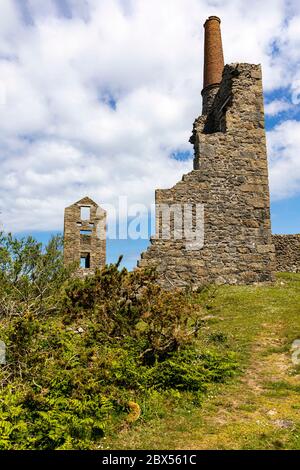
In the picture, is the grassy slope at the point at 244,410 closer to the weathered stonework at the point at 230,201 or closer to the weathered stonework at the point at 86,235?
the weathered stonework at the point at 230,201

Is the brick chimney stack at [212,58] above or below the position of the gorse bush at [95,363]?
above

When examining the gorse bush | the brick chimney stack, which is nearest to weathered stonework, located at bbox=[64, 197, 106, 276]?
the brick chimney stack

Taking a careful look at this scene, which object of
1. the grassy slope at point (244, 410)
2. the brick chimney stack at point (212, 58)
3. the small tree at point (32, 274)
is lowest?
the grassy slope at point (244, 410)

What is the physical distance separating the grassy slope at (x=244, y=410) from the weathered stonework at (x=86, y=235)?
65.9 ft

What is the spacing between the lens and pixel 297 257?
21.8 meters

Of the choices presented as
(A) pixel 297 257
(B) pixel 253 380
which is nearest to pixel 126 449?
(B) pixel 253 380

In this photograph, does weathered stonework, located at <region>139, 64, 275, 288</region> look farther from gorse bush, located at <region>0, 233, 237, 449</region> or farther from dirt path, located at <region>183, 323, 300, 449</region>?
dirt path, located at <region>183, 323, 300, 449</region>

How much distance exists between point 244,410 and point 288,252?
1822 cm

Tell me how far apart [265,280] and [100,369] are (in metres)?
10.1

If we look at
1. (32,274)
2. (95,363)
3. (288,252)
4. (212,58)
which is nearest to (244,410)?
(95,363)

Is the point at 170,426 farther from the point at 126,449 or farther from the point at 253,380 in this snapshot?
the point at 253,380

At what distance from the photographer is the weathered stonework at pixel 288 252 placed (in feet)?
71.4

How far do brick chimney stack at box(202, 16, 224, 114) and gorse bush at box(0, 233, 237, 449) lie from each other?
1691 centimetres

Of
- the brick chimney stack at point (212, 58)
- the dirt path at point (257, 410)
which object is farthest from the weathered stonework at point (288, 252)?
the dirt path at point (257, 410)
